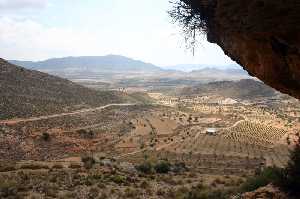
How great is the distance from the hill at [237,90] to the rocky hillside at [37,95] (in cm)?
6052

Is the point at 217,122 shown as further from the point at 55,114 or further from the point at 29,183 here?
the point at 29,183

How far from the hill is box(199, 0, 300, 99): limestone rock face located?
5448 inches

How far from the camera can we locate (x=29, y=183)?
Answer: 82.0ft

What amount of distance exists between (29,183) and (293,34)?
18.8 meters

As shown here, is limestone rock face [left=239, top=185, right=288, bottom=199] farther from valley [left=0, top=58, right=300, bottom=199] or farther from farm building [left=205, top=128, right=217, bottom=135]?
farm building [left=205, top=128, right=217, bottom=135]

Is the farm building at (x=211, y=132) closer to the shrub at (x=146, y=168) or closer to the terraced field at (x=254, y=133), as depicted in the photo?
the terraced field at (x=254, y=133)

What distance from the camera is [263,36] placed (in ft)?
33.9

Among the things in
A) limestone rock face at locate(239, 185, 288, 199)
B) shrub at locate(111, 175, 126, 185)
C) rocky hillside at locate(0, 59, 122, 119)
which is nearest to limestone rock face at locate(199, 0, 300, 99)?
limestone rock face at locate(239, 185, 288, 199)

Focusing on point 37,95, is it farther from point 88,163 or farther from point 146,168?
point 146,168

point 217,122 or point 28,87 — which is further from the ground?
point 28,87

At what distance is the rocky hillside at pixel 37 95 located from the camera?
67.9 metres

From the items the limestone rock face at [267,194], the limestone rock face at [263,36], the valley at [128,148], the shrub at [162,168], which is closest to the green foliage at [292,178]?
the limestone rock face at [267,194]

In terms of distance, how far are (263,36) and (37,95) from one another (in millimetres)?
70828

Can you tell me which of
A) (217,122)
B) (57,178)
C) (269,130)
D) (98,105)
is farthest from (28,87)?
(57,178)
